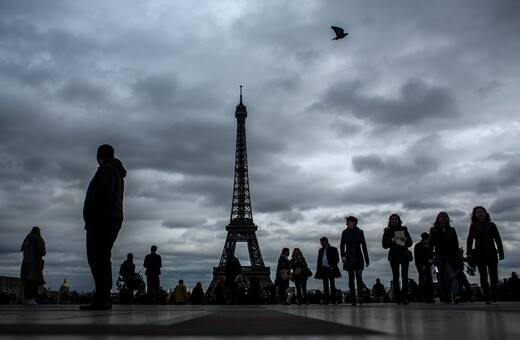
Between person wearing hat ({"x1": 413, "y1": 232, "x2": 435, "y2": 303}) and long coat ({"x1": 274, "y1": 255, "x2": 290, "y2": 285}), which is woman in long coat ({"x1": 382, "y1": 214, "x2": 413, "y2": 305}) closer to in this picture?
person wearing hat ({"x1": 413, "y1": 232, "x2": 435, "y2": 303})

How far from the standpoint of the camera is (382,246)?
10828 mm

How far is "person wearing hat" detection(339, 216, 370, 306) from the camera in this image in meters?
10.9

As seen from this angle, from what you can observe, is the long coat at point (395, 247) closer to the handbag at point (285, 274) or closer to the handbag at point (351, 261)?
the handbag at point (351, 261)

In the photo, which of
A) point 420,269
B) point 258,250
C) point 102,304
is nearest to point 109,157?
point 102,304

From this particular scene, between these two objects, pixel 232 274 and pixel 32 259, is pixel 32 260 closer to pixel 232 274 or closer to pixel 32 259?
pixel 32 259

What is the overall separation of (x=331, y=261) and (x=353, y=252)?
2.62 meters

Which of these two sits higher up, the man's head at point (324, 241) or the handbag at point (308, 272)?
the man's head at point (324, 241)

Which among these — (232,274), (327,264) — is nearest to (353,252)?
(327,264)

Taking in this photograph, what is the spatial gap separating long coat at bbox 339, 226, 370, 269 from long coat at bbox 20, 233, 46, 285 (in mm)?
6488

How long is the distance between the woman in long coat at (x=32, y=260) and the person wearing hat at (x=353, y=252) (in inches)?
256

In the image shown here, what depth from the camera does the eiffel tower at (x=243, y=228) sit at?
212ft

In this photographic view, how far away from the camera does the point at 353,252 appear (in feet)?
35.8

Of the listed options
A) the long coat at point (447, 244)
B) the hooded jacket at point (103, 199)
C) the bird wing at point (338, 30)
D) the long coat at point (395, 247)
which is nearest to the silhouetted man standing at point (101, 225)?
the hooded jacket at point (103, 199)

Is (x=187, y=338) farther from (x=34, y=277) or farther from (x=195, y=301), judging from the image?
(x=195, y=301)
